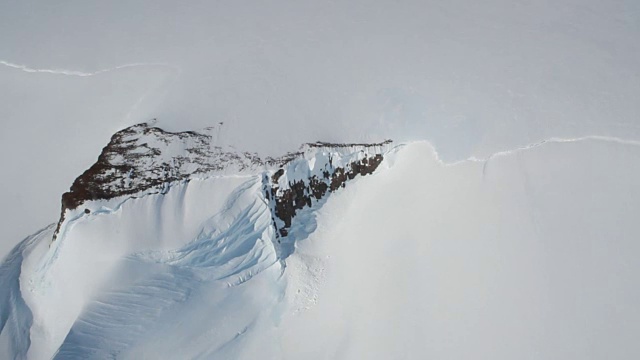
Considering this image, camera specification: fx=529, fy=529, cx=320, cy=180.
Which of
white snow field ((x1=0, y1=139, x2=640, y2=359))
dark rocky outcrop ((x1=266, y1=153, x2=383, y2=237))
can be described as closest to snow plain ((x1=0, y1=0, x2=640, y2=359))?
white snow field ((x1=0, y1=139, x2=640, y2=359))

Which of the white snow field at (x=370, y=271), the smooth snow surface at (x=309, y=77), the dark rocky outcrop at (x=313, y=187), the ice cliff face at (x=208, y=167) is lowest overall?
the white snow field at (x=370, y=271)

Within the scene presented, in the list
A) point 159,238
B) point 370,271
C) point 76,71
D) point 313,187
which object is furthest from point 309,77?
point 76,71

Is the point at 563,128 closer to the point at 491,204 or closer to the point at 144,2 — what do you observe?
the point at 491,204

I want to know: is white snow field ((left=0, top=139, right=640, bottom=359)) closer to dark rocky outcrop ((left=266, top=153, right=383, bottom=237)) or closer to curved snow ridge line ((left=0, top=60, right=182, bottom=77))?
dark rocky outcrop ((left=266, top=153, right=383, bottom=237))

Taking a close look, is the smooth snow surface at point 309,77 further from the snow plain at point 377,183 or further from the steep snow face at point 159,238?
the steep snow face at point 159,238

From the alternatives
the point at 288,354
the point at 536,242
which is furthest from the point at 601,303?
the point at 288,354

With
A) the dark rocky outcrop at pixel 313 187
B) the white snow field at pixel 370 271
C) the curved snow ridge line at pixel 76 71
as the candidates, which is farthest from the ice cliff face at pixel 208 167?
the curved snow ridge line at pixel 76 71
